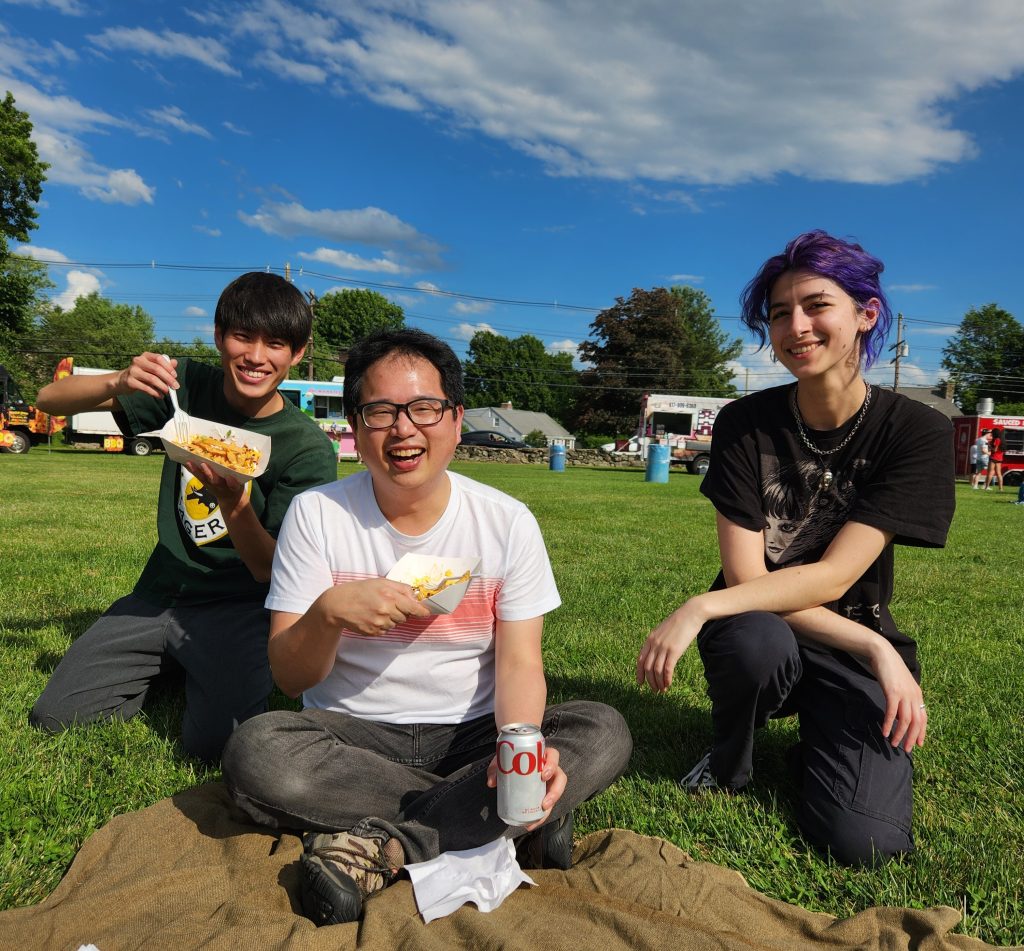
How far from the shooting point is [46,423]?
2592 cm

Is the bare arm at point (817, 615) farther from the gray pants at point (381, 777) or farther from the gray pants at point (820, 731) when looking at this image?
the gray pants at point (381, 777)

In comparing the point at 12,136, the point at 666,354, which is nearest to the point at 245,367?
the point at 12,136

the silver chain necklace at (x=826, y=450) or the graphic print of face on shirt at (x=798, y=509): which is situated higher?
the silver chain necklace at (x=826, y=450)

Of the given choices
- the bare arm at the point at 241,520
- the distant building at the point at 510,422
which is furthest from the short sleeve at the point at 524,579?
the distant building at the point at 510,422

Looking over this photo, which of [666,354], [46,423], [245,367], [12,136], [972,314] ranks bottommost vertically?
[46,423]

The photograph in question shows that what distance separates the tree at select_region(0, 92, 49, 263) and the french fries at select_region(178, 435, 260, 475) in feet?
103

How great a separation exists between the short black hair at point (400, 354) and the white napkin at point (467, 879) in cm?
126

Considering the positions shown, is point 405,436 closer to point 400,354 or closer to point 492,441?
point 400,354

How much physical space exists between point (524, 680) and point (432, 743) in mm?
379

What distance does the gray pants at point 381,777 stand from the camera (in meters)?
2.11

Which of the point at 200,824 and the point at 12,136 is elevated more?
the point at 12,136

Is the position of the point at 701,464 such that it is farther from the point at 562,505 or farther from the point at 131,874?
the point at 131,874

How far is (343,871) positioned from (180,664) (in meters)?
1.75

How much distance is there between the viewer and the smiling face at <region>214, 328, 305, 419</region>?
3.04m
